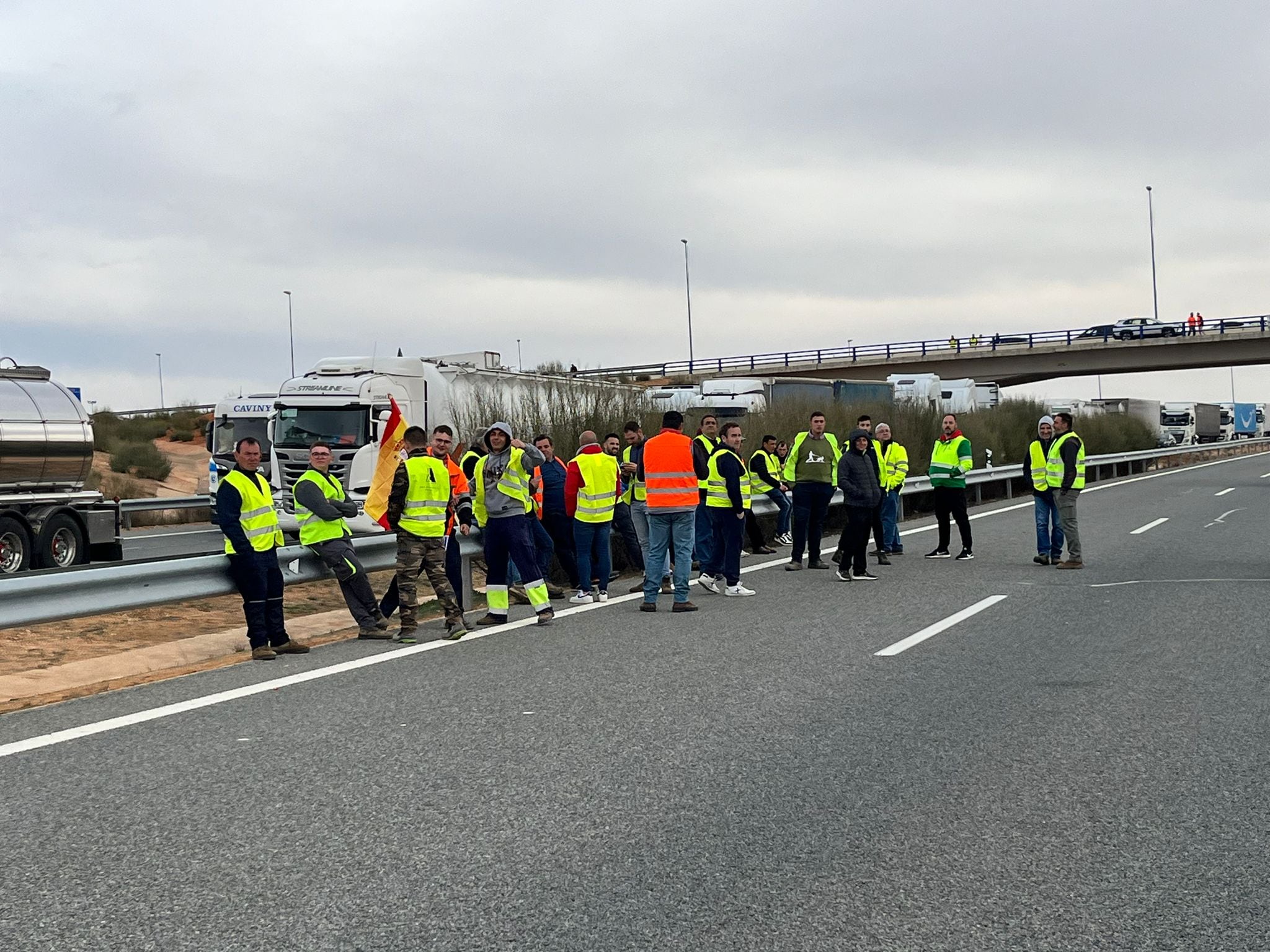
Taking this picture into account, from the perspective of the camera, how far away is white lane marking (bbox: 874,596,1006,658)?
9.53m

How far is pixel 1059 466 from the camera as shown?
15422 millimetres

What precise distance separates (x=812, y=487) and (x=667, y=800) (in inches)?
427

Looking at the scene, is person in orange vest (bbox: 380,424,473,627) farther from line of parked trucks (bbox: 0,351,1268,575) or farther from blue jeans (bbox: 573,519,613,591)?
line of parked trucks (bbox: 0,351,1268,575)

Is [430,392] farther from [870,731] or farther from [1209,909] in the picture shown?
[1209,909]

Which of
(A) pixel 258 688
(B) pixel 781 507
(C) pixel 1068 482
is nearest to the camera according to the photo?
(A) pixel 258 688

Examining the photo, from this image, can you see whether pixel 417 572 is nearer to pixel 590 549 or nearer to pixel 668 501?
pixel 668 501

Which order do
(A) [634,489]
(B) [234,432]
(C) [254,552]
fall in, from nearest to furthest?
(C) [254,552], (A) [634,489], (B) [234,432]

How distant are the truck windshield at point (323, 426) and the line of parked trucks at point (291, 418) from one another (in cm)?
2

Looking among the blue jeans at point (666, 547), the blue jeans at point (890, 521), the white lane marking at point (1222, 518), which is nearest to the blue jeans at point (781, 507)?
the blue jeans at point (890, 521)

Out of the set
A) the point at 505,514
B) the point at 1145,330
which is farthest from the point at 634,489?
the point at 1145,330

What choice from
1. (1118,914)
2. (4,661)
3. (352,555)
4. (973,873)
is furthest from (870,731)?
(4,661)

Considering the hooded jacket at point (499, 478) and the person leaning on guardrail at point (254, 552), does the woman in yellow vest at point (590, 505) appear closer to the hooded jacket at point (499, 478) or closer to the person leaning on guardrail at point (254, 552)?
the hooded jacket at point (499, 478)

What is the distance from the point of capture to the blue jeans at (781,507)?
766 inches

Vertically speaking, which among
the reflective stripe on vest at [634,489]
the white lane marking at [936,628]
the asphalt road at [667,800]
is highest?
the reflective stripe on vest at [634,489]
